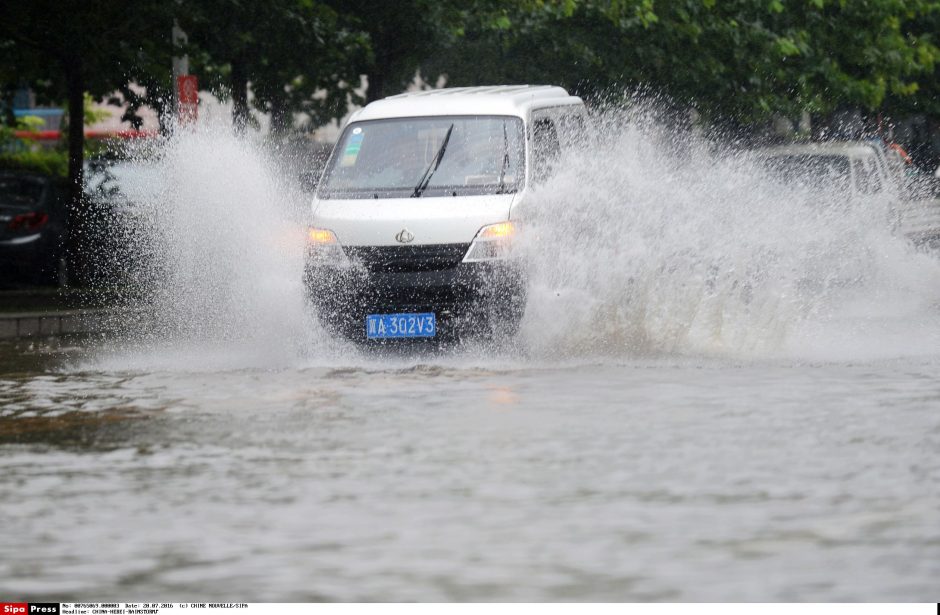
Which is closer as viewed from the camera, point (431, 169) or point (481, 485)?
point (481, 485)

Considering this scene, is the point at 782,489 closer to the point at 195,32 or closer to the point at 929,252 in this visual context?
the point at 929,252

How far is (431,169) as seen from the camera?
48.0 ft

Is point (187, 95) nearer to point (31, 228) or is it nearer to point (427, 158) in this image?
point (31, 228)

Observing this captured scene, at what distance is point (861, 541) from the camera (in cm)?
674

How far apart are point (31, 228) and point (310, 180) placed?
8.86 meters

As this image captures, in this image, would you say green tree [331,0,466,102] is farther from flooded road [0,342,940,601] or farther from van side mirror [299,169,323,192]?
flooded road [0,342,940,601]

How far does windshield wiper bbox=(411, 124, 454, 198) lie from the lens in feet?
47.2

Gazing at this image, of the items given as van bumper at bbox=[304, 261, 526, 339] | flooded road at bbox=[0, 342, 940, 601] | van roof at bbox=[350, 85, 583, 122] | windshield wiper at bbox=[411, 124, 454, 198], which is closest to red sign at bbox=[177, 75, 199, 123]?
van roof at bbox=[350, 85, 583, 122]

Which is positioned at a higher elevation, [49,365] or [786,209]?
[786,209]

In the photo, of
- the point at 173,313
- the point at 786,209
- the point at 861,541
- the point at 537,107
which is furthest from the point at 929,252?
the point at 861,541

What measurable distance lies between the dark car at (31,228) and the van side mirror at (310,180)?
27.7 ft

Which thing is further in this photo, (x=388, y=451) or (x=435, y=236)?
(x=435, y=236)

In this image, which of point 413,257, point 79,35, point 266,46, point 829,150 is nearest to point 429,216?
point 413,257

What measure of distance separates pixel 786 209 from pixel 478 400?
625 cm
